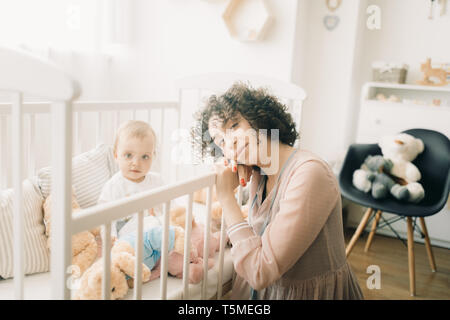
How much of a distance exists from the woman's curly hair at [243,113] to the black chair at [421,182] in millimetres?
995

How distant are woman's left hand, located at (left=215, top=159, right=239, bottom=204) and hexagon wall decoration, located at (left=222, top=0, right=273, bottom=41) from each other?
1.47 metres

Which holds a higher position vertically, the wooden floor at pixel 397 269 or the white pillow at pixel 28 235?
the white pillow at pixel 28 235

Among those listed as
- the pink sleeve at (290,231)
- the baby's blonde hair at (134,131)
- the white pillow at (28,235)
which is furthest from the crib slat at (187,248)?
the baby's blonde hair at (134,131)

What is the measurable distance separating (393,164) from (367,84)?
0.54 metres

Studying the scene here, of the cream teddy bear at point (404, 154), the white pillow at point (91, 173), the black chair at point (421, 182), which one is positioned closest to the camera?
the white pillow at point (91, 173)

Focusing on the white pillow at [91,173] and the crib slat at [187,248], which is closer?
the crib slat at [187,248]

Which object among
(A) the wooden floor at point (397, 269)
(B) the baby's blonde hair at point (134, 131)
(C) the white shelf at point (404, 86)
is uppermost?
(C) the white shelf at point (404, 86)

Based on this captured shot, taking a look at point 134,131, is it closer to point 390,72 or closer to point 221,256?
point 221,256

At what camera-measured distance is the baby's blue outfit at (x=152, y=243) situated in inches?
41.9

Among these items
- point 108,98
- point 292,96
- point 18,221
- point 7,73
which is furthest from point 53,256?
point 108,98

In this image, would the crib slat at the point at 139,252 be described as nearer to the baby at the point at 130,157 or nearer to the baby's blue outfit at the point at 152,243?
the baby's blue outfit at the point at 152,243

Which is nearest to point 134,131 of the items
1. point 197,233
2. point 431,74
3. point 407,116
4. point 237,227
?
point 197,233

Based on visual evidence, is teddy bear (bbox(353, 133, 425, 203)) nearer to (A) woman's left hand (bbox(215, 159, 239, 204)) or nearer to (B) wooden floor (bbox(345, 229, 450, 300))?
(B) wooden floor (bbox(345, 229, 450, 300))

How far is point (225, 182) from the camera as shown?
1.01 meters
